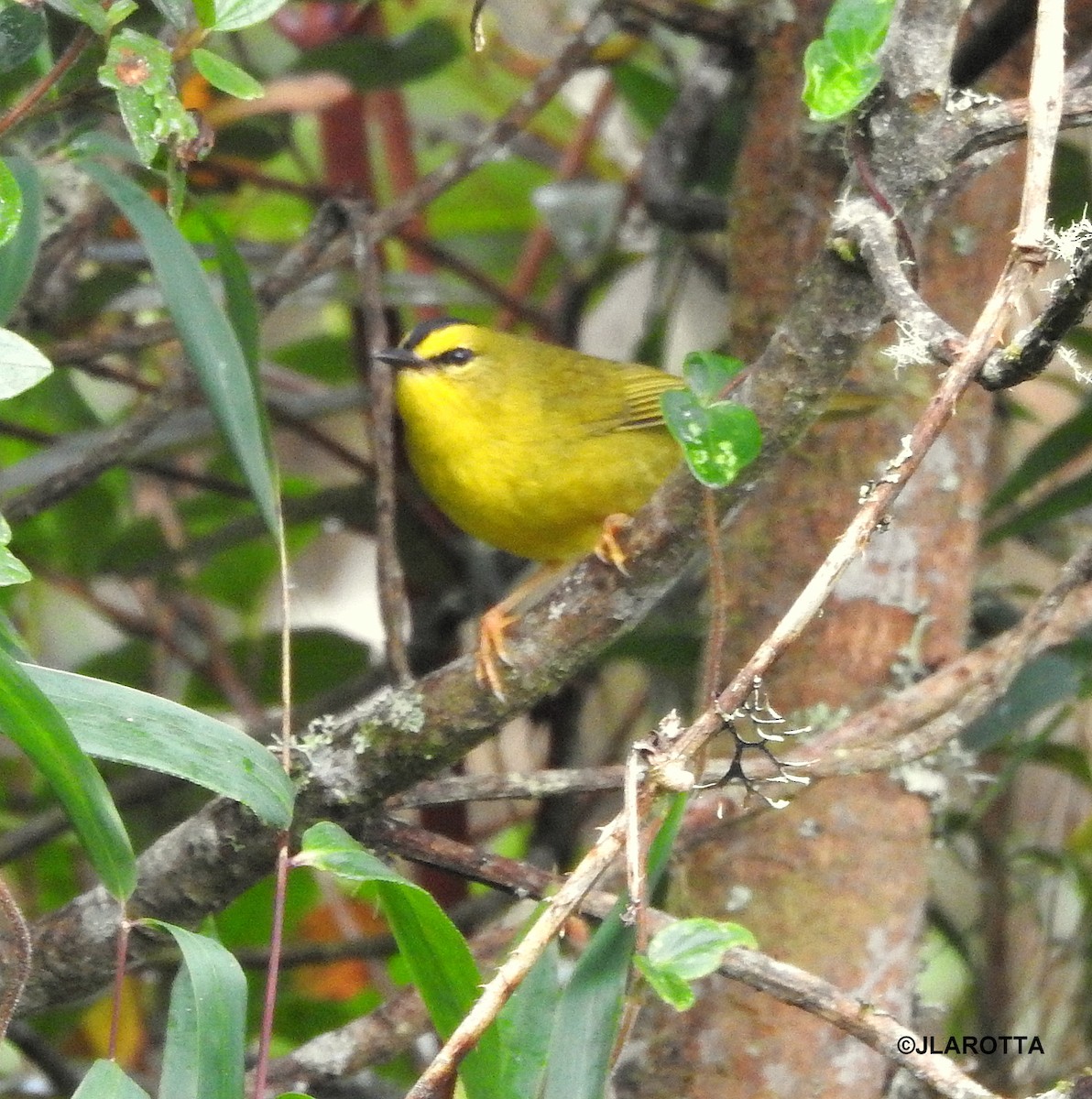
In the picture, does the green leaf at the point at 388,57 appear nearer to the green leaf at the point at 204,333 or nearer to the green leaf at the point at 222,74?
the green leaf at the point at 204,333

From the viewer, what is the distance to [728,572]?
2479 mm

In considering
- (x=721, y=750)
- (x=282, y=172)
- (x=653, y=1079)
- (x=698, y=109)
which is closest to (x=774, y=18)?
(x=698, y=109)

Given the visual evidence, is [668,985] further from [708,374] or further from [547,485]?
[547,485]

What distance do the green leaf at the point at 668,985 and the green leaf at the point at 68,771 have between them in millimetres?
473

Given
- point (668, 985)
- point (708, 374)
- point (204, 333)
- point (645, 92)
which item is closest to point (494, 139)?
point (645, 92)

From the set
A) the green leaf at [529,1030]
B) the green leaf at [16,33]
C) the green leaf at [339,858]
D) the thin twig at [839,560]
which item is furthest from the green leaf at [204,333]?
the thin twig at [839,560]

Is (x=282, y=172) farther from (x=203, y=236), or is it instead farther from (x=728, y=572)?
(x=728, y=572)

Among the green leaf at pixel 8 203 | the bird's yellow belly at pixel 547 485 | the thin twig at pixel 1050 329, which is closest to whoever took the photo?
the thin twig at pixel 1050 329

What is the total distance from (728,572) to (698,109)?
1.05 m

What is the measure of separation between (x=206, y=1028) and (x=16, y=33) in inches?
39.5

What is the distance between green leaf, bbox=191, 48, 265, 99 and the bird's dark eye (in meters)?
Result: 1.45

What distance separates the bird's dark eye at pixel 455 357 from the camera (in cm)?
290

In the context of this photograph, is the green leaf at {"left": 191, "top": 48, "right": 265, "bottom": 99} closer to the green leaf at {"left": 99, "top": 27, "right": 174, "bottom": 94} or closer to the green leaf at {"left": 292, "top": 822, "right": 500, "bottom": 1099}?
the green leaf at {"left": 99, "top": 27, "right": 174, "bottom": 94}

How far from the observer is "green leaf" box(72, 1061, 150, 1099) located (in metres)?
1.17
